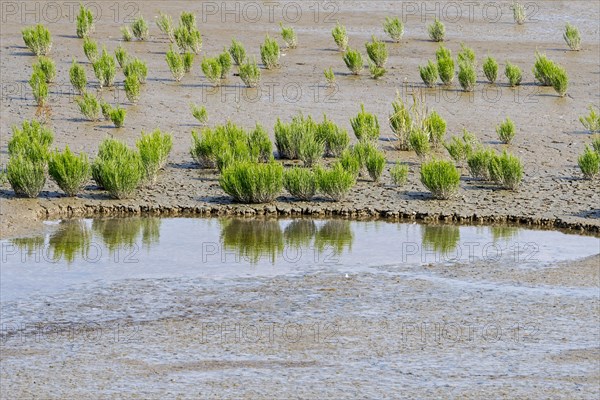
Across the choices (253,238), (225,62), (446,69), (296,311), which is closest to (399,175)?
(253,238)

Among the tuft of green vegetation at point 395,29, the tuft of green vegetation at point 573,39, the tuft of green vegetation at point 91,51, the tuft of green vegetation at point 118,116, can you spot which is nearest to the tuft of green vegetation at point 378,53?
the tuft of green vegetation at point 395,29

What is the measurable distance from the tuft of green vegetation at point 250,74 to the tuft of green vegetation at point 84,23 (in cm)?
527

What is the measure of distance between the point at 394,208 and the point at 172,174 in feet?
12.1

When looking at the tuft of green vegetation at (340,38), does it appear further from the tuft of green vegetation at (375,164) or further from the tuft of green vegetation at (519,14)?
the tuft of green vegetation at (375,164)

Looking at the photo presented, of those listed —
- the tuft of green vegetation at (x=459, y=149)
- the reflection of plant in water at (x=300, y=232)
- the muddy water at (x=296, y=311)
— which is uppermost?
the tuft of green vegetation at (x=459, y=149)

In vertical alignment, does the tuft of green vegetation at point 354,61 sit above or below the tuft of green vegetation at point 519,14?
below

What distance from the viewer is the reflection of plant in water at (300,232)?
14.8 meters

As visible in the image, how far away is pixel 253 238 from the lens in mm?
15047

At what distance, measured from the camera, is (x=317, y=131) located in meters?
19.2

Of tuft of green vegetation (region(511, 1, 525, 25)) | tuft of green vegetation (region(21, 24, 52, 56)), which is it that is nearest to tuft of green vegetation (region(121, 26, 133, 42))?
tuft of green vegetation (region(21, 24, 52, 56))

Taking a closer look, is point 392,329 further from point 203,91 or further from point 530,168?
point 203,91

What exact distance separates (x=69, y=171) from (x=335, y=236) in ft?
12.6

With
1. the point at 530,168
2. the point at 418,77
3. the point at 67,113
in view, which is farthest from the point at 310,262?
the point at 418,77

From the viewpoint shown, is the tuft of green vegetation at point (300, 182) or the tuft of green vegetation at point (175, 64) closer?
the tuft of green vegetation at point (300, 182)
